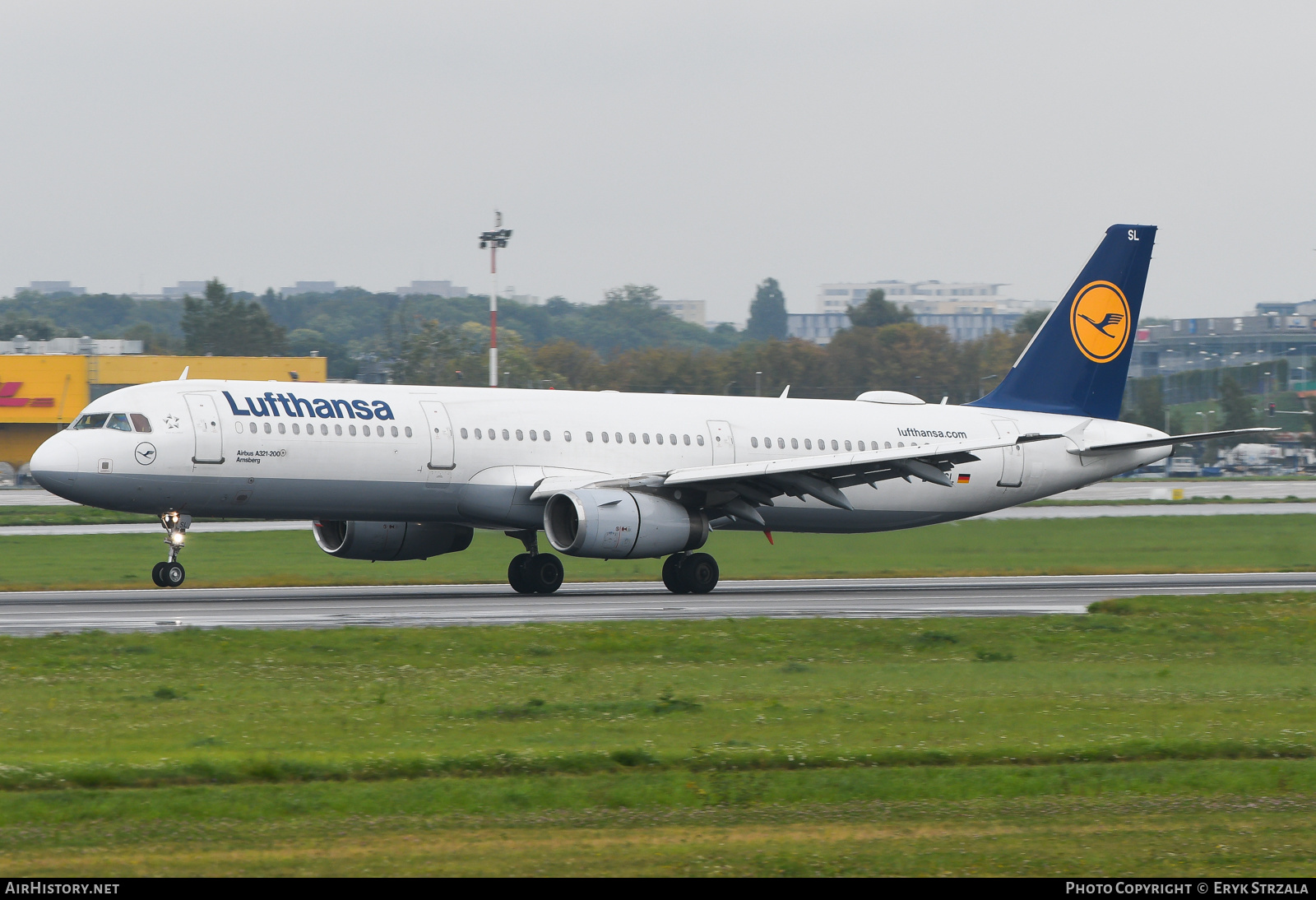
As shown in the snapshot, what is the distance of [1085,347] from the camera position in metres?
39.0

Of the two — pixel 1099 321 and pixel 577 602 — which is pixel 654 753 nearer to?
pixel 577 602

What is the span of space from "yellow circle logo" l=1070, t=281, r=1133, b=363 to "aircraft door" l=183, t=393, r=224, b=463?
2095cm

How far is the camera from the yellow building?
8650cm

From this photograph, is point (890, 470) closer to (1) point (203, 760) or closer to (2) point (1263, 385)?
(1) point (203, 760)

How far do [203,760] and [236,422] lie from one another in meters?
17.3

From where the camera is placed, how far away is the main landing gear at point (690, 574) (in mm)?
31891

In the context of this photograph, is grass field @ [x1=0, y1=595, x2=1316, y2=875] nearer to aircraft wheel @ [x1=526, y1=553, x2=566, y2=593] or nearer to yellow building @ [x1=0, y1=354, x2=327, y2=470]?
aircraft wheel @ [x1=526, y1=553, x2=566, y2=593]

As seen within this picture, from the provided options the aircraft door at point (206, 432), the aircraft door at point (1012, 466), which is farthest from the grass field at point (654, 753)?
the aircraft door at point (1012, 466)

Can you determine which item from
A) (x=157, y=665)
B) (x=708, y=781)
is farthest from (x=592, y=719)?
(x=157, y=665)

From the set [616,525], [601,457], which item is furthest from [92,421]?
[601,457]

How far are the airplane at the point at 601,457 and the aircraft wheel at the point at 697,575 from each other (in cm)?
3

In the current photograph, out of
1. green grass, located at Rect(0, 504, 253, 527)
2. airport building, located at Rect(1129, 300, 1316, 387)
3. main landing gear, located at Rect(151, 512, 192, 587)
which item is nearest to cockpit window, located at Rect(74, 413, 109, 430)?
main landing gear, located at Rect(151, 512, 192, 587)

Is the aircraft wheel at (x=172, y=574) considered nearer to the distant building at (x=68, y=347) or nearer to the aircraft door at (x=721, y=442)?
the aircraft door at (x=721, y=442)

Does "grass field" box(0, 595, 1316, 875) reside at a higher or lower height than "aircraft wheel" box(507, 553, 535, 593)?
higher
